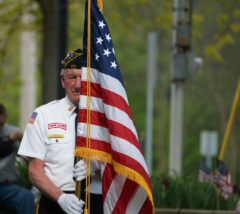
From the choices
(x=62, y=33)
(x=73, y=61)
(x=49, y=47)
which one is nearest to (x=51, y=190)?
(x=73, y=61)

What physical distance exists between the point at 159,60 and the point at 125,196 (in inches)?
1351

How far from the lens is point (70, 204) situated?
6.65m

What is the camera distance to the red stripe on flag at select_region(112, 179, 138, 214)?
6921 mm

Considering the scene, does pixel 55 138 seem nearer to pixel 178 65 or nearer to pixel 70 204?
pixel 70 204

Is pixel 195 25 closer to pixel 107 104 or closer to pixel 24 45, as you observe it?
pixel 24 45

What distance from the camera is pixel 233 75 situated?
33375 mm

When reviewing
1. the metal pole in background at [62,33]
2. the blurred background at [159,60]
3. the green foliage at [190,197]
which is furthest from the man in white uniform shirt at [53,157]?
the metal pole in background at [62,33]

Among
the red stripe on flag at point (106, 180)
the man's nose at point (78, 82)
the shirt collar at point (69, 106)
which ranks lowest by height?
the red stripe on flag at point (106, 180)

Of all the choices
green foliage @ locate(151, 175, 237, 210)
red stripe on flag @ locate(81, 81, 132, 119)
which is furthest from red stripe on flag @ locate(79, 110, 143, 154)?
green foliage @ locate(151, 175, 237, 210)

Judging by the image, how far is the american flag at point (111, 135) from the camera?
270 inches

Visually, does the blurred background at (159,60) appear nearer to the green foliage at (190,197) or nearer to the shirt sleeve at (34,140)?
the green foliage at (190,197)

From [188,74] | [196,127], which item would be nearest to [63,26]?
[188,74]

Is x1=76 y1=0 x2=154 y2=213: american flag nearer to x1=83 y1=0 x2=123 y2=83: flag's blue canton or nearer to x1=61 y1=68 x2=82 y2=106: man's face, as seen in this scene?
x1=83 y1=0 x2=123 y2=83: flag's blue canton

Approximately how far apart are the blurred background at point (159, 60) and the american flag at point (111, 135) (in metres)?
5.49
